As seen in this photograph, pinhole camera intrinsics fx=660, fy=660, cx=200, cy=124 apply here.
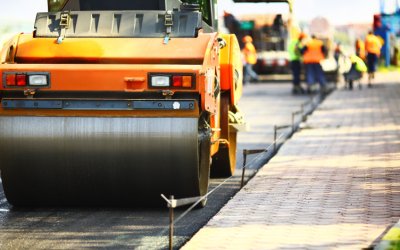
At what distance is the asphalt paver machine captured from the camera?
233 inches

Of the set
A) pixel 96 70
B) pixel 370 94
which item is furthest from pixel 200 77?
pixel 370 94

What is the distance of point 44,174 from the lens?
20.1 ft

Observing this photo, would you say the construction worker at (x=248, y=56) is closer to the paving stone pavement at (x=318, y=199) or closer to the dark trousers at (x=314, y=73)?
the dark trousers at (x=314, y=73)

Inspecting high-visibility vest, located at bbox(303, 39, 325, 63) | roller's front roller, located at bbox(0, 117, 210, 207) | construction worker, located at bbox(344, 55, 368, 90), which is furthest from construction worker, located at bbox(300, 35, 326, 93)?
roller's front roller, located at bbox(0, 117, 210, 207)

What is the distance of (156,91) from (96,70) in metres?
0.57

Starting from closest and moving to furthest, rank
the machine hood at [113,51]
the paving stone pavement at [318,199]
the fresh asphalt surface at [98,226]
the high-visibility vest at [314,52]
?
the paving stone pavement at [318,199], the fresh asphalt surface at [98,226], the machine hood at [113,51], the high-visibility vest at [314,52]

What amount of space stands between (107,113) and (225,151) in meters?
2.71

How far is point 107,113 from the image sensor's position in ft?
19.6

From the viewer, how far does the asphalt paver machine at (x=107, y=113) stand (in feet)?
19.4

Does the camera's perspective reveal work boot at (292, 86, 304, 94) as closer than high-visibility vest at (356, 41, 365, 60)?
Yes

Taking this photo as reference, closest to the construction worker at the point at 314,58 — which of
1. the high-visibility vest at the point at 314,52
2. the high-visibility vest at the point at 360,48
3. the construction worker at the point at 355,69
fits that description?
the high-visibility vest at the point at 314,52

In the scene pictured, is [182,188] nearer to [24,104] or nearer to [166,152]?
[166,152]

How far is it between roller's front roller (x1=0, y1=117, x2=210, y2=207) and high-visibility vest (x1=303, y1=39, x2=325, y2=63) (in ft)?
54.3

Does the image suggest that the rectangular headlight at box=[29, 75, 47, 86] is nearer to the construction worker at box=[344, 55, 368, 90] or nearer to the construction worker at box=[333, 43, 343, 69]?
the construction worker at box=[344, 55, 368, 90]
